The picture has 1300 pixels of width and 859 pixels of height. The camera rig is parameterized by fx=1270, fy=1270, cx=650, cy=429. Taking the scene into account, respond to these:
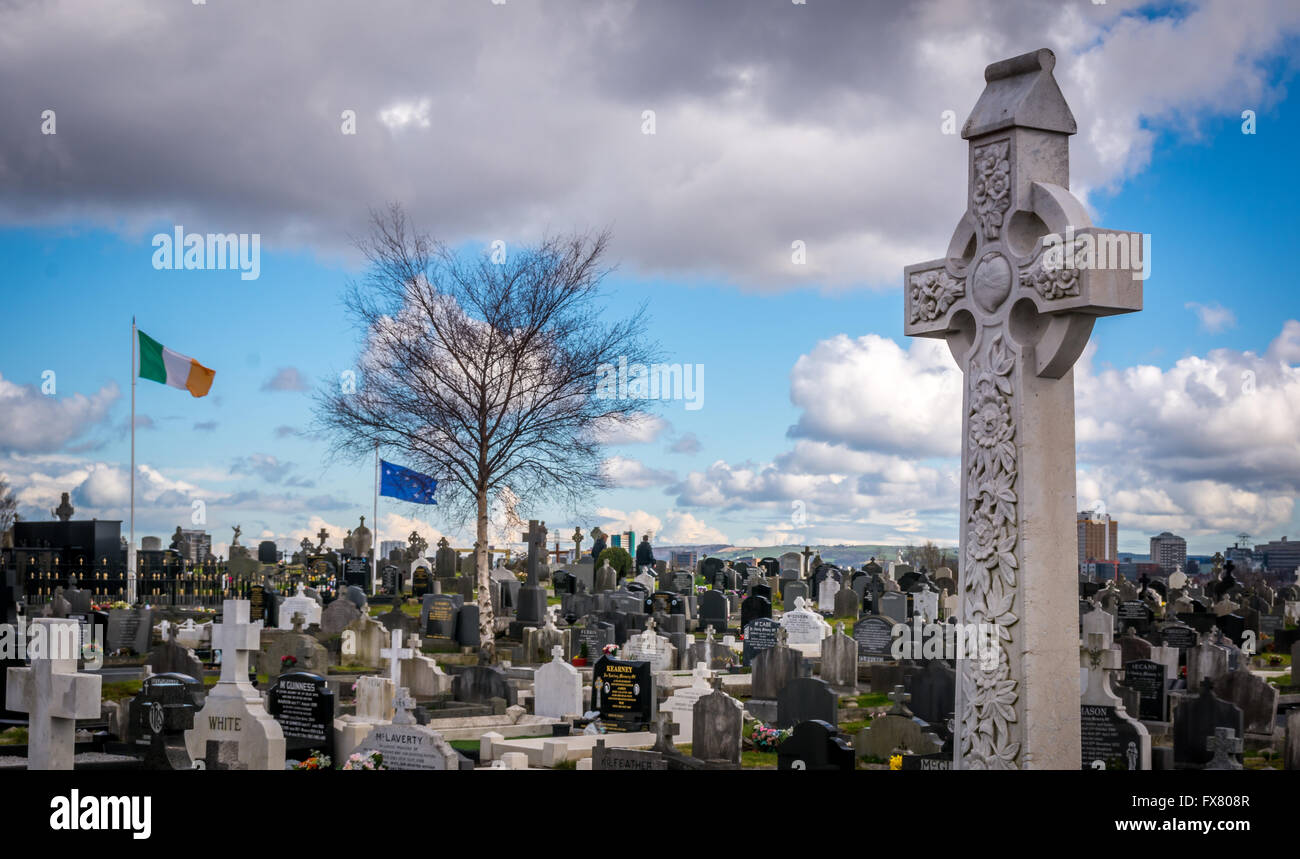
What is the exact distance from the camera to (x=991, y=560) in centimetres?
836

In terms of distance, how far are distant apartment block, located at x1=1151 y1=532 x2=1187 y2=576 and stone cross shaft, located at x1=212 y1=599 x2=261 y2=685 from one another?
54.6 meters

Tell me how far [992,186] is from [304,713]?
9.52 metres

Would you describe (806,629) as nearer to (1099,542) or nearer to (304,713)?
(304,713)

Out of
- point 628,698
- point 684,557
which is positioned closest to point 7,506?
point 684,557

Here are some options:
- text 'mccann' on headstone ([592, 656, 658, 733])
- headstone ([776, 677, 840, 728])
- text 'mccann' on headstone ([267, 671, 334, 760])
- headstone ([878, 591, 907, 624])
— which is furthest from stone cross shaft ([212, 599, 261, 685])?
headstone ([878, 591, 907, 624])

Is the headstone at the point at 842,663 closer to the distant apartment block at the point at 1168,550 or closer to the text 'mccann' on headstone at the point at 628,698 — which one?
the text 'mccann' on headstone at the point at 628,698

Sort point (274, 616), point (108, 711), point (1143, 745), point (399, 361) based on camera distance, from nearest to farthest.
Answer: point (1143, 745) → point (108, 711) → point (399, 361) → point (274, 616)

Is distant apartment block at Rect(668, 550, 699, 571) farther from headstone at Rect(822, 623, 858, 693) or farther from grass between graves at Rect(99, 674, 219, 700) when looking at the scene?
grass between graves at Rect(99, 674, 219, 700)

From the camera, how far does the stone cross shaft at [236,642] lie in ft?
39.0

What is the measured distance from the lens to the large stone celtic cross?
8.05 metres

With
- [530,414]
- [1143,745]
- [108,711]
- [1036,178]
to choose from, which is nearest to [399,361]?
[530,414]
